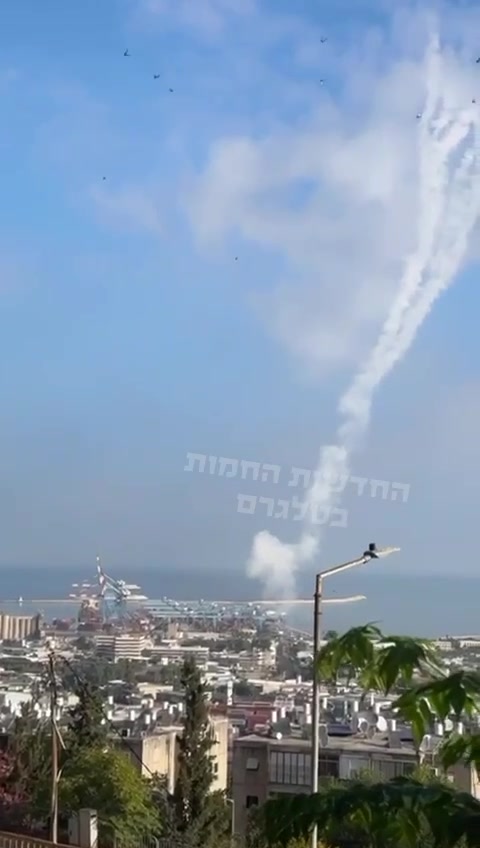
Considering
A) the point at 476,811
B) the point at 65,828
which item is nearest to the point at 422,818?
the point at 476,811

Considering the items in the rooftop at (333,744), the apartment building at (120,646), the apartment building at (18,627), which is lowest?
the rooftop at (333,744)

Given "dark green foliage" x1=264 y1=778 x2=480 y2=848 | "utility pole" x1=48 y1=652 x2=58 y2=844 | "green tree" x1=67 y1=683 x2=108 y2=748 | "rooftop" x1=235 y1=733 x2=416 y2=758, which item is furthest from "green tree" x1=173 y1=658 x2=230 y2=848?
"dark green foliage" x1=264 y1=778 x2=480 y2=848

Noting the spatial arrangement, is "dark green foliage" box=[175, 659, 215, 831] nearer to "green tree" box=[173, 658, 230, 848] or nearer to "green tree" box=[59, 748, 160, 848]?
"green tree" box=[173, 658, 230, 848]

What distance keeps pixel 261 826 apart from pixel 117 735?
17597 mm

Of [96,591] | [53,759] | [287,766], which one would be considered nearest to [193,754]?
[287,766]

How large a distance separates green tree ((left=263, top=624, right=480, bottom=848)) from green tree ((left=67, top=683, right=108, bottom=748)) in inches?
589

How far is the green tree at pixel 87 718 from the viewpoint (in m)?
16.7

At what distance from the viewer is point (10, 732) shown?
61.1 ft

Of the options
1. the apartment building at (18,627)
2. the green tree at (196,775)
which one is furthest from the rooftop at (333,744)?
the apartment building at (18,627)

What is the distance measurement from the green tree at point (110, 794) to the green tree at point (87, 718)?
3290mm

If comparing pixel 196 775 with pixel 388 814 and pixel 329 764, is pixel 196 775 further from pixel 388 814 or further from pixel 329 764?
pixel 388 814

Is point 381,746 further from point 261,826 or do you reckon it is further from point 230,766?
point 261,826

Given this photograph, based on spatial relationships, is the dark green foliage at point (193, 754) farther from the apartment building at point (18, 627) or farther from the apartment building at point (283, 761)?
the apartment building at point (18, 627)

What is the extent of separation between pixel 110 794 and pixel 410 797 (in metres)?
11.3
